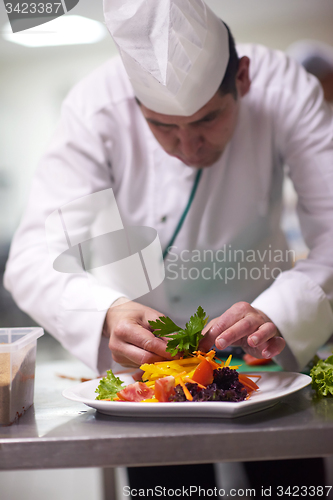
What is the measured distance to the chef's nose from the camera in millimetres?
1000

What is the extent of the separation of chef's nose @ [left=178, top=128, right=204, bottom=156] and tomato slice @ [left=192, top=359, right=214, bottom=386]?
507mm

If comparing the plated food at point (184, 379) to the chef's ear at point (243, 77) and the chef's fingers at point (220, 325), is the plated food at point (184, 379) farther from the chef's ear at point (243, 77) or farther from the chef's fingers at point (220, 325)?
the chef's ear at point (243, 77)

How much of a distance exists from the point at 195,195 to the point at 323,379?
511 mm

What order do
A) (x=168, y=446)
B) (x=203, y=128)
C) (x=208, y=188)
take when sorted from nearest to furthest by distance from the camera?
1. (x=168, y=446)
2. (x=203, y=128)
3. (x=208, y=188)

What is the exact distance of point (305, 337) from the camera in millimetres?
998

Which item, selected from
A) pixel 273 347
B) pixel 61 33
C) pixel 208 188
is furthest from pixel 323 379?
pixel 61 33

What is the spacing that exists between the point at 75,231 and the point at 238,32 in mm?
619

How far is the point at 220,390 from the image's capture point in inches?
27.8

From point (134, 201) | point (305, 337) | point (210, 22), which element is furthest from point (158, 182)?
point (305, 337)

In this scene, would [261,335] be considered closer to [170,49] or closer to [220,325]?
[220,325]

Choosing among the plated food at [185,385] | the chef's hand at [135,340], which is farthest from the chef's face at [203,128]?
the plated food at [185,385]

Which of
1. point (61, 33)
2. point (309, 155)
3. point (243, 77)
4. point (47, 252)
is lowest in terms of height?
point (47, 252)

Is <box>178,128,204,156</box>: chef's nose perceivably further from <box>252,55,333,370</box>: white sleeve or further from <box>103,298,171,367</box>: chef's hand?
<box>103,298,171,367</box>: chef's hand

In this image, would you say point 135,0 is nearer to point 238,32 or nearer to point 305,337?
point 238,32
